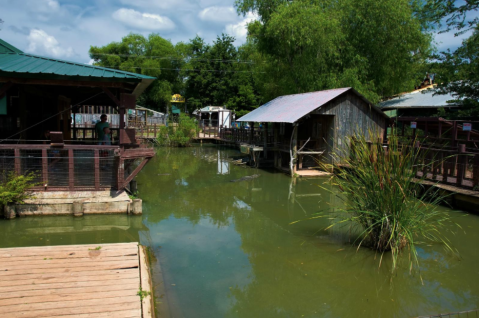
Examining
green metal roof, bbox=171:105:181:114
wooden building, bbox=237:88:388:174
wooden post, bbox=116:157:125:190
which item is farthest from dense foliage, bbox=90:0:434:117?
green metal roof, bbox=171:105:181:114

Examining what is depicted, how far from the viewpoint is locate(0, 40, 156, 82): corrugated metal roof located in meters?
8.93

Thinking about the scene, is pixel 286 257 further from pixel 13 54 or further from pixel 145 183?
pixel 13 54

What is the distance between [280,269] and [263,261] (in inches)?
16.9

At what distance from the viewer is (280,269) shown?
6438mm

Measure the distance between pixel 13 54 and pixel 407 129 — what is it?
17.0 metres

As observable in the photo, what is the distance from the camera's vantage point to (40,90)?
12594 mm

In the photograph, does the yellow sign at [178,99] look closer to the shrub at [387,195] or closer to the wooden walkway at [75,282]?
the shrub at [387,195]

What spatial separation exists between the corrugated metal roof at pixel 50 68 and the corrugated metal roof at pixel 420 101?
15449 mm

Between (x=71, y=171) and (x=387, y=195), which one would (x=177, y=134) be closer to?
(x=71, y=171)

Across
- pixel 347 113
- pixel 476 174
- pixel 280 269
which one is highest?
pixel 347 113

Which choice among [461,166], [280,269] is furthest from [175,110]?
[280,269]

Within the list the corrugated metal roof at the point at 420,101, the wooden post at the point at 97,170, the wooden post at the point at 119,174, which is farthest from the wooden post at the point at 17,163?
the corrugated metal roof at the point at 420,101

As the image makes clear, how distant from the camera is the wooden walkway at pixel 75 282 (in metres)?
4.08

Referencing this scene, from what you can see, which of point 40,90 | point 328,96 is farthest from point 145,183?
point 328,96
